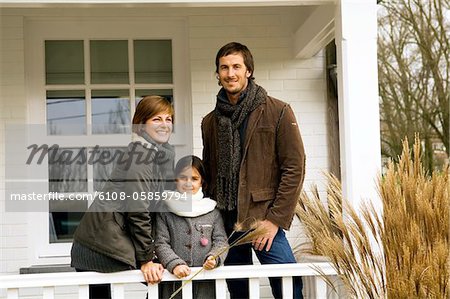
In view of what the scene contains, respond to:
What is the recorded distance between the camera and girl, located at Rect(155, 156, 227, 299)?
3.50 metres

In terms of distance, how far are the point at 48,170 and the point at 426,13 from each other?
267 inches

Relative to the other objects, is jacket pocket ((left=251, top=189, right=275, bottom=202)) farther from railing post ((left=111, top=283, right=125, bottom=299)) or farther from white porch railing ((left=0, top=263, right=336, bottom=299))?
railing post ((left=111, top=283, right=125, bottom=299))

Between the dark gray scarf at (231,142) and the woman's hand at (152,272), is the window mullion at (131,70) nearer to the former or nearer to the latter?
the dark gray scarf at (231,142)

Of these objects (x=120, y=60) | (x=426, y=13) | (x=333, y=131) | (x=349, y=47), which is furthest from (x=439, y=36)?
(x=349, y=47)

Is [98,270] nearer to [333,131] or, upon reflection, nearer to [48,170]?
[48,170]

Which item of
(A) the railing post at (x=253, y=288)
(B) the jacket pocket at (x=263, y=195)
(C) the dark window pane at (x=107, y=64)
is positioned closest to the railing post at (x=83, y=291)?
(A) the railing post at (x=253, y=288)

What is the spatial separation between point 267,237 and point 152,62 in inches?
87.8

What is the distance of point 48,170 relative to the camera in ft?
17.5

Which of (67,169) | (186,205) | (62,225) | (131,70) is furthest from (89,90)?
(186,205)

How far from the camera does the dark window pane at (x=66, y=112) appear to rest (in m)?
5.30

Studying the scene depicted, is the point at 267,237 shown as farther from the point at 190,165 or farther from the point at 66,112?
the point at 66,112

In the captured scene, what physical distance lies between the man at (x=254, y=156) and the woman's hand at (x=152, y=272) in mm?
462

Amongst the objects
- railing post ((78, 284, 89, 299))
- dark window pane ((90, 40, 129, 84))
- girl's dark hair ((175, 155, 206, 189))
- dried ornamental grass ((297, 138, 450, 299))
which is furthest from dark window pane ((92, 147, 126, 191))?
dried ornamental grass ((297, 138, 450, 299))

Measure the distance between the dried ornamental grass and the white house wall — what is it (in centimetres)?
193
